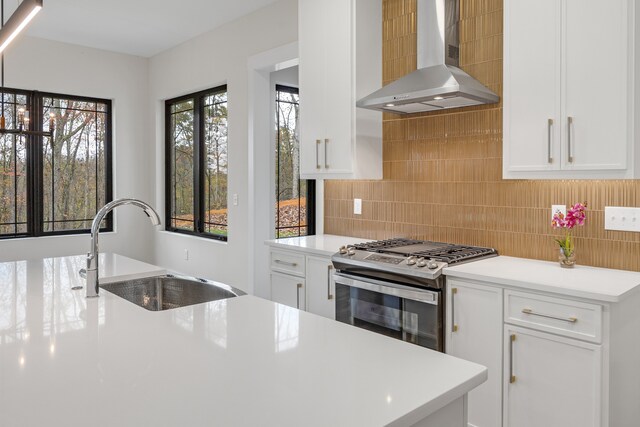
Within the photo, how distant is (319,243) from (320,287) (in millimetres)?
364

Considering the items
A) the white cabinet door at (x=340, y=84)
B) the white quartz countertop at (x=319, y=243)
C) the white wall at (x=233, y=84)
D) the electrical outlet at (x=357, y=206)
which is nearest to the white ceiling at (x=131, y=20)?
the white wall at (x=233, y=84)

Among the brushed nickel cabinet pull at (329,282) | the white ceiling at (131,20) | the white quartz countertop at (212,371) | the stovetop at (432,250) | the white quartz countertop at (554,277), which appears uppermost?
the white ceiling at (131,20)

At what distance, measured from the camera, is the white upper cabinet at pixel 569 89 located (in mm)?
2152

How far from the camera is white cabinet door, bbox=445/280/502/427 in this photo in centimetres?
232

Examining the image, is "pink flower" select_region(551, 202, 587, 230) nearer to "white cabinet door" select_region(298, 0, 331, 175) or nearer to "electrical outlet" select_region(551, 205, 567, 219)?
"electrical outlet" select_region(551, 205, 567, 219)

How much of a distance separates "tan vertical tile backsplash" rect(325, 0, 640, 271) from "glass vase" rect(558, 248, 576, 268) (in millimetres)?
133

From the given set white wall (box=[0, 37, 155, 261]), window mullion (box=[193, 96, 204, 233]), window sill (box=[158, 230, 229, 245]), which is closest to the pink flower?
window sill (box=[158, 230, 229, 245])

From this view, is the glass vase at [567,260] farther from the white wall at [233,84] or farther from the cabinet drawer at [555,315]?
the white wall at [233,84]

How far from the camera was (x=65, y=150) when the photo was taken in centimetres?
558

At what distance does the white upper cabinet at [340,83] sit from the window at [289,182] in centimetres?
145

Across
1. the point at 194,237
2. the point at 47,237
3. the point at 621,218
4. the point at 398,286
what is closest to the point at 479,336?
the point at 398,286

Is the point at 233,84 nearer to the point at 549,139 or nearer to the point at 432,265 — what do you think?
the point at 432,265

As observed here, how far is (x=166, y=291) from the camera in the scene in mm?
2473

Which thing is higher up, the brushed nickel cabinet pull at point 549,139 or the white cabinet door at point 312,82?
the white cabinet door at point 312,82
